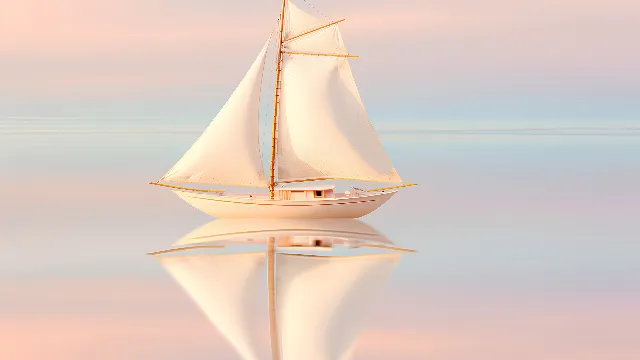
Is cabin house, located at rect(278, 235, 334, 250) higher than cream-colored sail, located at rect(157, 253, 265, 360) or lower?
higher

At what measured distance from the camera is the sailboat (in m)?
52.8

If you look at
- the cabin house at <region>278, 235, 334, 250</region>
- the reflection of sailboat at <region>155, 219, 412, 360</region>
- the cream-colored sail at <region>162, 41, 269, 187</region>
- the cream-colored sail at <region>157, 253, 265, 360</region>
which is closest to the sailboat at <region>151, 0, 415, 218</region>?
the cream-colored sail at <region>162, 41, 269, 187</region>

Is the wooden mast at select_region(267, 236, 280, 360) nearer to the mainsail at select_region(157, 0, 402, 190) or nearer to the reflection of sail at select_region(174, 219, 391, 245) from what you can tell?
the reflection of sail at select_region(174, 219, 391, 245)

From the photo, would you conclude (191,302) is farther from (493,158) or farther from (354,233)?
(493,158)

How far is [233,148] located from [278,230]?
5293 millimetres

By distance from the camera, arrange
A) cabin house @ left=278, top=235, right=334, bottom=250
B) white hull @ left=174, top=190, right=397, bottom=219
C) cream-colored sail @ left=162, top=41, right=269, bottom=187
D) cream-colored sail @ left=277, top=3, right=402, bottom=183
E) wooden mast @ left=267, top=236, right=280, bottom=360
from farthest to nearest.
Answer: cream-colored sail @ left=277, top=3, right=402, bottom=183 → cream-colored sail @ left=162, top=41, right=269, bottom=187 → white hull @ left=174, top=190, right=397, bottom=219 → cabin house @ left=278, top=235, right=334, bottom=250 → wooden mast @ left=267, top=236, right=280, bottom=360

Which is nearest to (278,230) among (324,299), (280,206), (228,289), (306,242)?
(280,206)

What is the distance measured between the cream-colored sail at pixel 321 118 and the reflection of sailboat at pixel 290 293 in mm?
6753

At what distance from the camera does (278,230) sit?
164 ft

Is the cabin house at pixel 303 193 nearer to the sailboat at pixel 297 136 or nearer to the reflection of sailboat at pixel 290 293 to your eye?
the sailboat at pixel 297 136

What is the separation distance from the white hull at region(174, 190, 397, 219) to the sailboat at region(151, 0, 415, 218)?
0.07 metres

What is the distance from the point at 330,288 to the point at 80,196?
3041cm

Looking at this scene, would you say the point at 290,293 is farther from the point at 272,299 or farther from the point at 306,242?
the point at 306,242

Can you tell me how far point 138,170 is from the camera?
8719 cm
